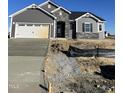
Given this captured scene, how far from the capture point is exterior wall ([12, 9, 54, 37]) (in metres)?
18.6

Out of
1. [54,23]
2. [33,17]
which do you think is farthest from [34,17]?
[54,23]

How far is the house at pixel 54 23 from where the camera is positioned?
18094 mm

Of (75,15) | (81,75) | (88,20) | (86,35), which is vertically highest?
(75,15)

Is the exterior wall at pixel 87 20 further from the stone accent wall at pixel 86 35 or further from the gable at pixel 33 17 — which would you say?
the gable at pixel 33 17

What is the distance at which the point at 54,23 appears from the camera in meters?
19.1

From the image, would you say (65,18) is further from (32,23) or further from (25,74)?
(25,74)

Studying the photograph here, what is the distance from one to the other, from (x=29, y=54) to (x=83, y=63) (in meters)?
2.29

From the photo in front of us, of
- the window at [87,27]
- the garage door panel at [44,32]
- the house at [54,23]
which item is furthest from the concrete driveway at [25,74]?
the window at [87,27]

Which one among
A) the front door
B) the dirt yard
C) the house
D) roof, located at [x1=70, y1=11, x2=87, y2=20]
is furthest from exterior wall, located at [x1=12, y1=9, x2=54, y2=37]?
the dirt yard

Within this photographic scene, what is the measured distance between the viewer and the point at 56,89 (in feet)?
20.8

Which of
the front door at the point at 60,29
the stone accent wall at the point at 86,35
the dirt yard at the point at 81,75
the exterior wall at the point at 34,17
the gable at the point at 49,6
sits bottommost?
the dirt yard at the point at 81,75

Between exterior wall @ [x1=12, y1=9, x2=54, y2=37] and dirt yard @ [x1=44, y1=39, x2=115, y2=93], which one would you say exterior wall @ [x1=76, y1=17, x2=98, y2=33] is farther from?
dirt yard @ [x1=44, y1=39, x2=115, y2=93]

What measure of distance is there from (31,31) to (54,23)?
2114mm
